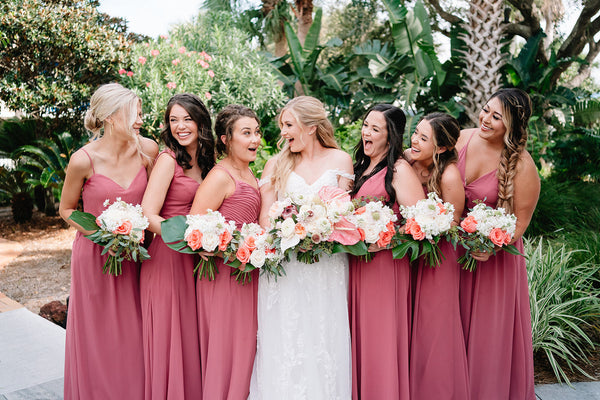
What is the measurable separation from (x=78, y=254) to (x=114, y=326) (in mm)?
594

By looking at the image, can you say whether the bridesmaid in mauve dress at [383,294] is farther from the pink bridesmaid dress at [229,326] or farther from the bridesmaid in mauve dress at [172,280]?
the bridesmaid in mauve dress at [172,280]

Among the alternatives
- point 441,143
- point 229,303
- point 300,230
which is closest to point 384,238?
point 300,230

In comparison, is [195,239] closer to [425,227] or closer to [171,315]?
[171,315]

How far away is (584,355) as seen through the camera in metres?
4.62

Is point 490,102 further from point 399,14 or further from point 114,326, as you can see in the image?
point 399,14

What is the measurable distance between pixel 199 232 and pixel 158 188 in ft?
1.97

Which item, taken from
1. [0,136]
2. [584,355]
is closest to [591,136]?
[584,355]

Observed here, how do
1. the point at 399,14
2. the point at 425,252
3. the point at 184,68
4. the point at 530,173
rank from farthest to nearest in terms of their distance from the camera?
the point at 399,14 → the point at 184,68 → the point at 530,173 → the point at 425,252

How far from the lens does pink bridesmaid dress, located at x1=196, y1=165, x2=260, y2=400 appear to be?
3209mm

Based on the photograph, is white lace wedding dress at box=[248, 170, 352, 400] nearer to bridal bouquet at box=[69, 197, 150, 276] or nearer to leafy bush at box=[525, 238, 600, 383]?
bridal bouquet at box=[69, 197, 150, 276]

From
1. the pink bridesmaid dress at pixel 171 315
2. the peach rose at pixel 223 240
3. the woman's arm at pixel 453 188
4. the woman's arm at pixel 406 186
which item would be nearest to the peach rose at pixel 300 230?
the peach rose at pixel 223 240

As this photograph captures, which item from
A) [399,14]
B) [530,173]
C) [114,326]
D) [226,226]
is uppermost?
[399,14]

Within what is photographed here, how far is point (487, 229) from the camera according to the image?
127 inches

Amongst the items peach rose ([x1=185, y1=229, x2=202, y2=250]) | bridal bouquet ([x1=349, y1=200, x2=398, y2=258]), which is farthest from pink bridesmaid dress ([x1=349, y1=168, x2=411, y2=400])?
peach rose ([x1=185, y1=229, x2=202, y2=250])
